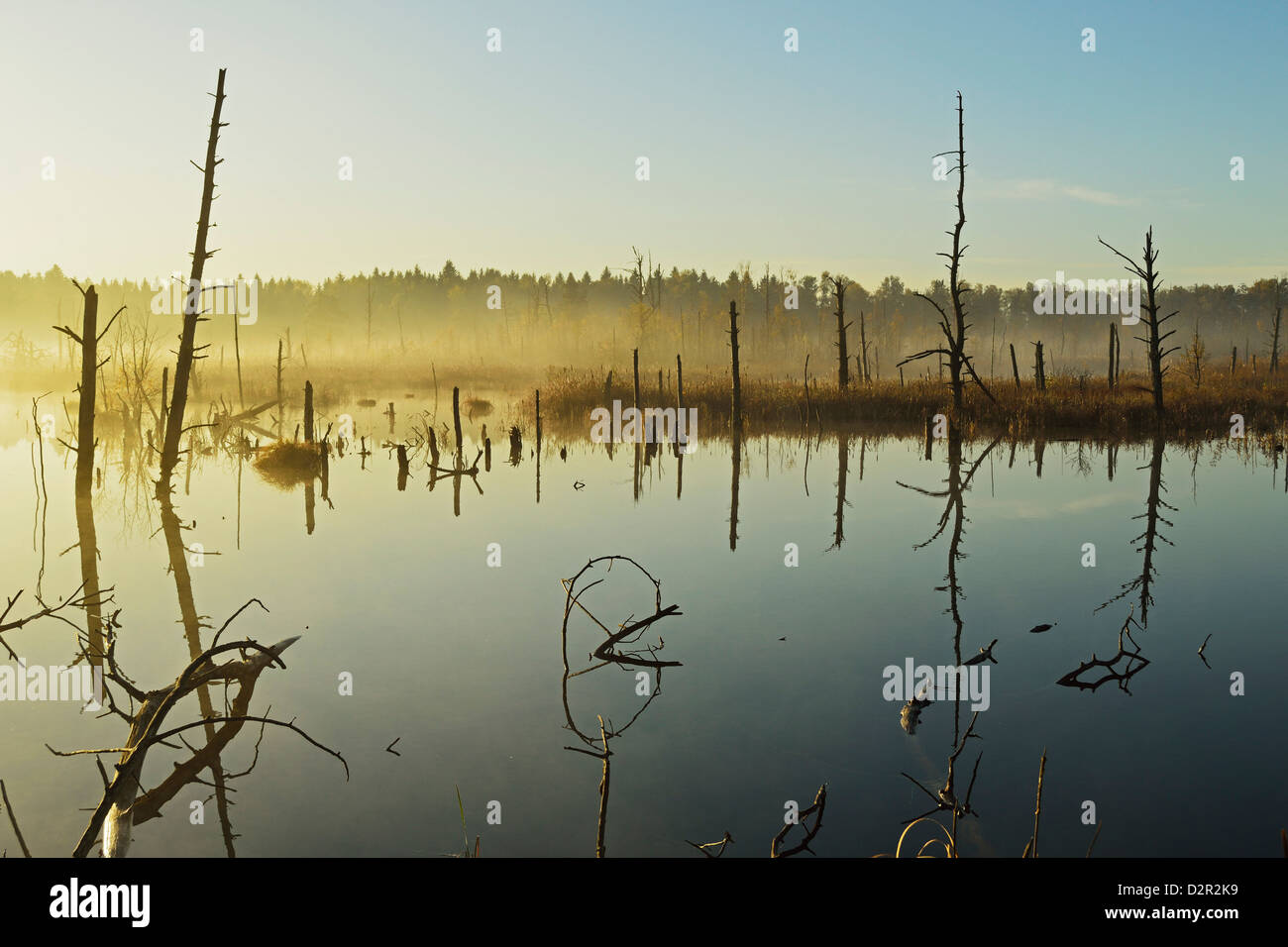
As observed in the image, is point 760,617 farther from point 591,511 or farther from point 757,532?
point 591,511

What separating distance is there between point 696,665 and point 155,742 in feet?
20.4

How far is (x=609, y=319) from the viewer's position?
149 metres

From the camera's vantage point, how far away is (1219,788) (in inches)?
284

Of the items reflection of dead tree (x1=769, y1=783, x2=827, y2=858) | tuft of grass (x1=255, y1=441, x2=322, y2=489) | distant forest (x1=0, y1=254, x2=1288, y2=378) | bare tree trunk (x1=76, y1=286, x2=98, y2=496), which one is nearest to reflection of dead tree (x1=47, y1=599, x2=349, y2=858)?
reflection of dead tree (x1=769, y1=783, x2=827, y2=858)

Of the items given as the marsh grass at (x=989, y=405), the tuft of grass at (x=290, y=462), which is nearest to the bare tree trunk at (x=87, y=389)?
the tuft of grass at (x=290, y=462)

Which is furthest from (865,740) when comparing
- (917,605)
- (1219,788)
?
(917,605)

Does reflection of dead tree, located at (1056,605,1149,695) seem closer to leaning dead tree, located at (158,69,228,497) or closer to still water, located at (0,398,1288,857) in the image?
still water, located at (0,398,1288,857)

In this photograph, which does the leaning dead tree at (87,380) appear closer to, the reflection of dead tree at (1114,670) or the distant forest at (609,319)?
the reflection of dead tree at (1114,670)

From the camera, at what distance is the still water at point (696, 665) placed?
268 inches

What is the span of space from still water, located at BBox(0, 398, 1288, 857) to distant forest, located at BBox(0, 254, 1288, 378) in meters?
86.7

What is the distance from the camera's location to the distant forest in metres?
122

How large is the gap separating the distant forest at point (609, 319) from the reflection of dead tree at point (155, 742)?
322 ft

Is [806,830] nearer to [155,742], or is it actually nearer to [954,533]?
[155,742]

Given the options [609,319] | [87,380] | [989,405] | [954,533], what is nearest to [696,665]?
[954,533]
